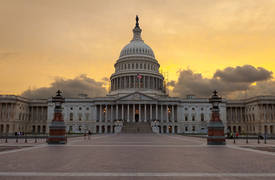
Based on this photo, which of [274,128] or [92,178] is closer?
[92,178]

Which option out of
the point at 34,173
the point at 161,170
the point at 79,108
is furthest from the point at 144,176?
the point at 79,108

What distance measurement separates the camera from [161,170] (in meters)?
14.2

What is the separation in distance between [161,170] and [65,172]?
5.36 meters

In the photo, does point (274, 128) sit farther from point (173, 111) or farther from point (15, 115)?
point (15, 115)

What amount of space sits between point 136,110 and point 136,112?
96cm

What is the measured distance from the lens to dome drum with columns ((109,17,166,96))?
128 m

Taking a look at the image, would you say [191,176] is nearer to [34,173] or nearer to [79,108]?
[34,173]

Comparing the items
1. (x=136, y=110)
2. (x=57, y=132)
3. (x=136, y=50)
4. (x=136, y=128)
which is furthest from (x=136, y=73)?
(x=57, y=132)

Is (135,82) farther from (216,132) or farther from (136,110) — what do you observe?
(216,132)

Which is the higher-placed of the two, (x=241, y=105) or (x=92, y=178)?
(x=241, y=105)

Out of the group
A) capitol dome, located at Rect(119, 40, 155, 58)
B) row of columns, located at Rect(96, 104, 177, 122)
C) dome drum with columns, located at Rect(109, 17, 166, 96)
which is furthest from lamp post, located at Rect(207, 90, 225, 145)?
capitol dome, located at Rect(119, 40, 155, 58)

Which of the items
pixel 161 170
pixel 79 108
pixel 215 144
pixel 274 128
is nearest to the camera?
pixel 161 170

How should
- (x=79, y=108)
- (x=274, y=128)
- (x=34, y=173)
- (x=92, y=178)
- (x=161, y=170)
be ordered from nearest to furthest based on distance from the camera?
(x=92, y=178) → (x=34, y=173) → (x=161, y=170) → (x=274, y=128) → (x=79, y=108)

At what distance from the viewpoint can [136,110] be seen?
115 meters
